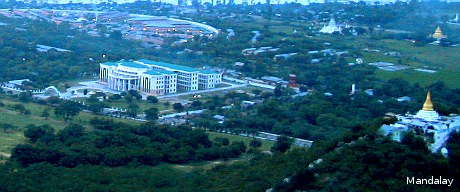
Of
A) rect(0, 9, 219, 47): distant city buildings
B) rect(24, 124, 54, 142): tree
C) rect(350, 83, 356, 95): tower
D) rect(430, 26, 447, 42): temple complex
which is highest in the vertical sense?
rect(24, 124, 54, 142): tree

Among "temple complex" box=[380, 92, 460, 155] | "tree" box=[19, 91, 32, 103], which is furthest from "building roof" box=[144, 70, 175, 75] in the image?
"temple complex" box=[380, 92, 460, 155]

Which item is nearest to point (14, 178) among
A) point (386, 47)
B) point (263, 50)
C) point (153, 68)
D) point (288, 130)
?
point (288, 130)

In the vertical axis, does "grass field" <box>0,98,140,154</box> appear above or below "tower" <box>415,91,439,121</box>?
below

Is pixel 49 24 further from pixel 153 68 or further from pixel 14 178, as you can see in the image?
pixel 14 178

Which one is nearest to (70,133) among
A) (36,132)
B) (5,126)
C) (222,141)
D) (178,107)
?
(36,132)

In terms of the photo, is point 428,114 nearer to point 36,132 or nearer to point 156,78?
point 36,132

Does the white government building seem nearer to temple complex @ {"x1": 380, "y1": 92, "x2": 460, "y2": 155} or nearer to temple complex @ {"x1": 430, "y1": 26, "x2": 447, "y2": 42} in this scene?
temple complex @ {"x1": 380, "y1": 92, "x2": 460, "y2": 155}

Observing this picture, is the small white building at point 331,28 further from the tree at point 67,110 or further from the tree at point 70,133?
the tree at point 70,133
